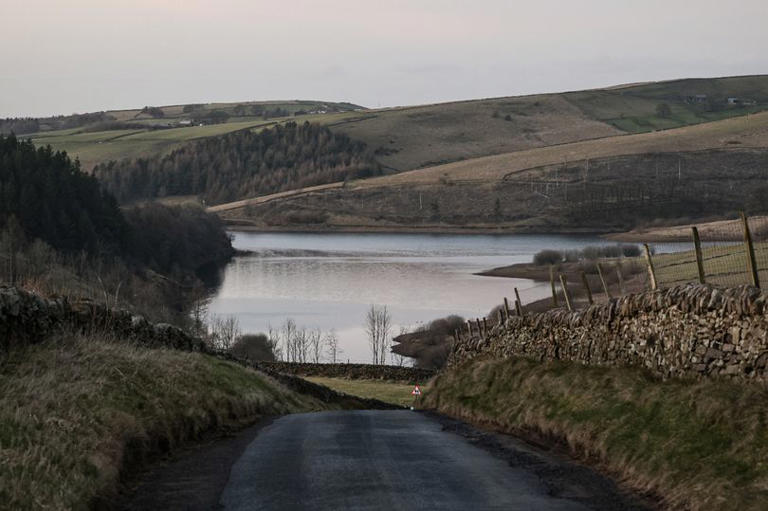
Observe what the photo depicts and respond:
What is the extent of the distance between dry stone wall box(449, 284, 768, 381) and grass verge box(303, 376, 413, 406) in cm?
2552

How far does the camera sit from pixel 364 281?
117062 mm

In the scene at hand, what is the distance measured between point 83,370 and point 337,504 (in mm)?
6555

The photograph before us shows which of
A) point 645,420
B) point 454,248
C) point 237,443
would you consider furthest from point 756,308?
point 454,248

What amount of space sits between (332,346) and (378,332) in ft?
12.2

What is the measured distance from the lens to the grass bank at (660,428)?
39.3ft

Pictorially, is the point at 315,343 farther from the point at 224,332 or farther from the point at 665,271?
the point at 665,271

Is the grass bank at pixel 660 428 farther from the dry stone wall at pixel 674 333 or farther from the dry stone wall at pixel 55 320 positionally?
the dry stone wall at pixel 55 320

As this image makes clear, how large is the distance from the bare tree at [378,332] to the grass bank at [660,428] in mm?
51253

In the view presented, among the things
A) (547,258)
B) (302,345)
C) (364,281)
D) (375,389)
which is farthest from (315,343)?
(547,258)

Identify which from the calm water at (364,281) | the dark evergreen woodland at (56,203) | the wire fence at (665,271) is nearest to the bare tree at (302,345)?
the calm water at (364,281)

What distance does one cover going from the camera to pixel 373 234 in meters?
197

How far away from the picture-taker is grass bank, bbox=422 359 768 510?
39.3ft

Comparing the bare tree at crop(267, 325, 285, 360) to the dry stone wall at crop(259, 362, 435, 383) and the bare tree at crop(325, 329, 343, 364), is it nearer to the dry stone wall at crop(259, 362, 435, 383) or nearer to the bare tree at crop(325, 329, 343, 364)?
the bare tree at crop(325, 329, 343, 364)

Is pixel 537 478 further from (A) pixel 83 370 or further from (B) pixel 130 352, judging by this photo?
(B) pixel 130 352
